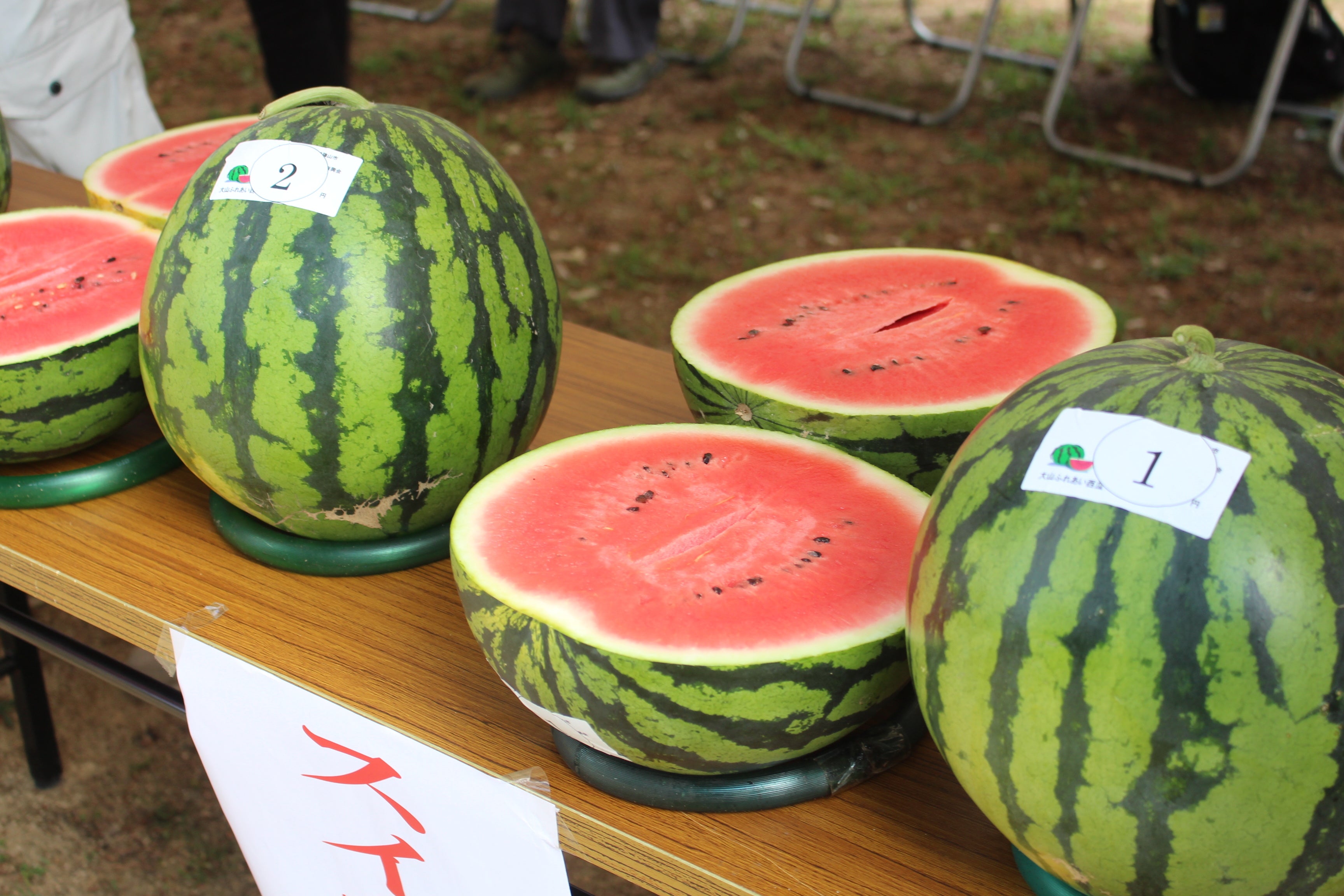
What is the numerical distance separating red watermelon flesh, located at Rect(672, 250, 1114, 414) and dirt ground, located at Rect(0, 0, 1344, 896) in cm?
158

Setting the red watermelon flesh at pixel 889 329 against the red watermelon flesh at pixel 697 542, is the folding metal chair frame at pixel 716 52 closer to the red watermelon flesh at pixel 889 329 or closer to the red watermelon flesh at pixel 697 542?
the red watermelon flesh at pixel 889 329

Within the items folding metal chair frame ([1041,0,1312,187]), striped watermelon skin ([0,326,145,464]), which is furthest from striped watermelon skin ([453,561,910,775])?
folding metal chair frame ([1041,0,1312,187])

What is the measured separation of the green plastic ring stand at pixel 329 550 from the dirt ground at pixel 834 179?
1.22 metres

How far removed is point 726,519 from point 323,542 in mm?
501

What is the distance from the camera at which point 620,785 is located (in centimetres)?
95

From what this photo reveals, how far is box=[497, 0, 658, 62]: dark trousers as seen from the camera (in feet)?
18.5

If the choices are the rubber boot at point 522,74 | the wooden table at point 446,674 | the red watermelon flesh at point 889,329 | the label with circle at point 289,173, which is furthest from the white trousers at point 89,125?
the rubber boot at point 522,74

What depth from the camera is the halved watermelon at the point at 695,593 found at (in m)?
0.86

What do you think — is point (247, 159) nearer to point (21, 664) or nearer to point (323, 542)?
point (323, 542)

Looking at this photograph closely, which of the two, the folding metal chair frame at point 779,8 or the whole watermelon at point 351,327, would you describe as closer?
the whole watermelon at point 351,327

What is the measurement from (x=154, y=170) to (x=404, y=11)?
5.79 metres

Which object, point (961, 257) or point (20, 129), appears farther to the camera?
point (20, 129)

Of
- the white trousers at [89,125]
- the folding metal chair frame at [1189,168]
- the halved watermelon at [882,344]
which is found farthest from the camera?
the folding metal chair frame at [1189,168]

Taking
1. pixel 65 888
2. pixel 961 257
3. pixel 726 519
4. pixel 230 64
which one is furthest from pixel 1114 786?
pixel 230 64
